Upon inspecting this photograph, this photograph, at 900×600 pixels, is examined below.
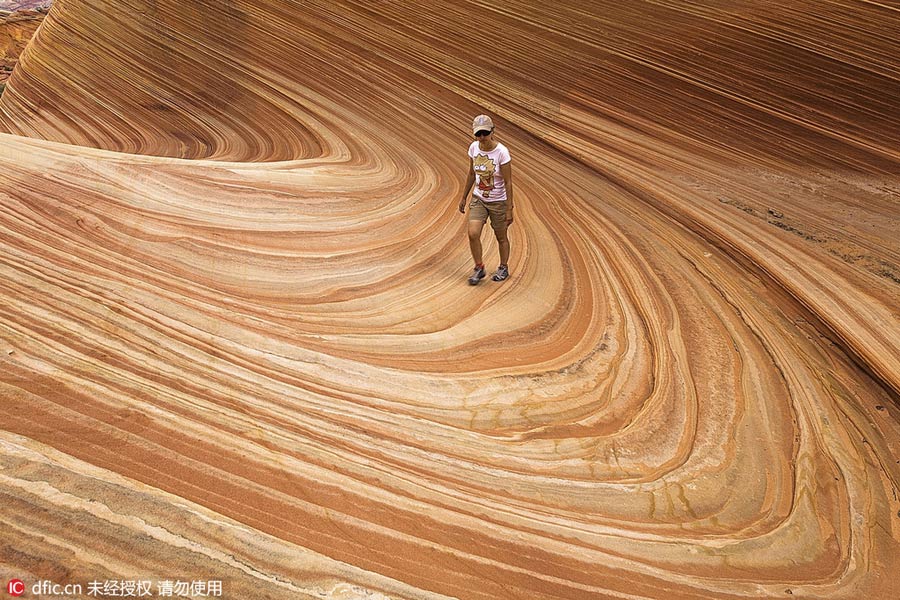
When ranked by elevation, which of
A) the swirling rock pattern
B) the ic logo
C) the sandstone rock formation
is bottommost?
the ic logo

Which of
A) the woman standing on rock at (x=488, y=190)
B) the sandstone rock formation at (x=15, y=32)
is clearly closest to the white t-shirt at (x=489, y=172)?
the woman standing on rock at (x=488, y=190)

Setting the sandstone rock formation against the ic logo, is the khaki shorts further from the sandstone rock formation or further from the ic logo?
the sandstone rock formation

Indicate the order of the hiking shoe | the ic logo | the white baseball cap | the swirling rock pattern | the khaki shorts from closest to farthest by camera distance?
the ic logo
the swirling rock pattern
the white baseball cap
the khaki shorts
the hiking shoe

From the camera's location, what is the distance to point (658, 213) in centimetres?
447

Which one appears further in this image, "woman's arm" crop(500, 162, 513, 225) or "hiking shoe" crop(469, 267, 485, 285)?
"hiking shoe" crop(469, 267, 485, 285)

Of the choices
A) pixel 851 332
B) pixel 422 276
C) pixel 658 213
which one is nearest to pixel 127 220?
pixel 422 276

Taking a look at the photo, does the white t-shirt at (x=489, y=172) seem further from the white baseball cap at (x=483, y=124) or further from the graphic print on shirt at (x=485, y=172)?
the white baseball cap at (x=483, y=124)

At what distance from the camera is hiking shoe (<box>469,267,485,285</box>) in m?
3.68

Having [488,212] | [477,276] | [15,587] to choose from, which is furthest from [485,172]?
[15,587]

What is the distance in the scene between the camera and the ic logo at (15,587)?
4.41 feet

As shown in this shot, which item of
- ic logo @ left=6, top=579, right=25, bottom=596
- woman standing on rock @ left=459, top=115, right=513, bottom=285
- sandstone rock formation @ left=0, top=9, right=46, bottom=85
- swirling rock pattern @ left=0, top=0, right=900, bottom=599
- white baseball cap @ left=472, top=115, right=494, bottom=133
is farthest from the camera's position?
sandstone rock formation @ left=0, top=9, right=46, bottom=85

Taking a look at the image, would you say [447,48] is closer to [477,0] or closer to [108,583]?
[477,0]

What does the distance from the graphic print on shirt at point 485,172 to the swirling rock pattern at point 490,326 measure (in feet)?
2.00

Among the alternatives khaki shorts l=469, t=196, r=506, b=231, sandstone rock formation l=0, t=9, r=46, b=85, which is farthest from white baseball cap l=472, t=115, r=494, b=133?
sandstone rock formation l=0, t=9, r=46, b=85
